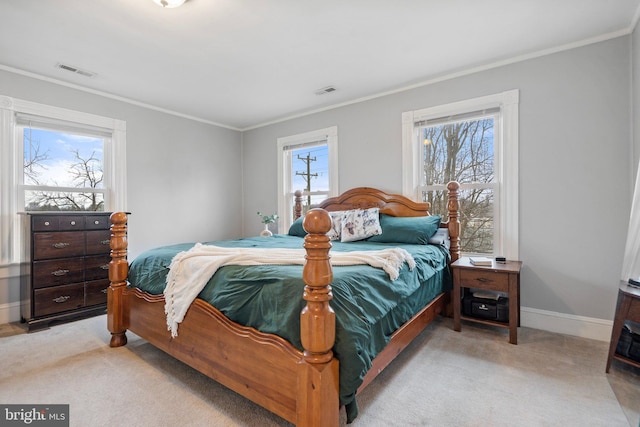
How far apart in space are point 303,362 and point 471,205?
262cm

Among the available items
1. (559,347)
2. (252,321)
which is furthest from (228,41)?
(559,347)

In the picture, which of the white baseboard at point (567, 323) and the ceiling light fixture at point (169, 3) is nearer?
the ceiling light fixture at point (169, 3)

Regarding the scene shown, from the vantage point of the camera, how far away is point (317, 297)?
1.21m

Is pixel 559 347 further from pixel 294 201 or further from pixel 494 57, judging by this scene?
pixel 294 201

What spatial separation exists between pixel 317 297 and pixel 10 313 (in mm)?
3536

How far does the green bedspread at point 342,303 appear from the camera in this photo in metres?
1.27

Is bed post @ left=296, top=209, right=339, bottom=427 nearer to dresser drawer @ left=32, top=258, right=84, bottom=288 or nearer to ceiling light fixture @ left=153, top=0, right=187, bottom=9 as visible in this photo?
ceiling light fixture @ left=153, top=0, right=187, bottom=9

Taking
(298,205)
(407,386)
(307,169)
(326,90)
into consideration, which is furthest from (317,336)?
(307,169)

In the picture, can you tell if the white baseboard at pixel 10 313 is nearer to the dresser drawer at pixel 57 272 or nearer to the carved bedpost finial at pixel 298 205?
the dresser drawer at pixel 57 272

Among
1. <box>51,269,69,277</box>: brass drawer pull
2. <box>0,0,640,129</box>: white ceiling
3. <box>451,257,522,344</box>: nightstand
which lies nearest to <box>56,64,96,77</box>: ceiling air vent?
<box>0,0,640,129</box>: white ceiling

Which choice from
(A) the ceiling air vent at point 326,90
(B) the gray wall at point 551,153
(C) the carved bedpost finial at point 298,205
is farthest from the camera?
(C) the carved bedpost finial at point 298,205

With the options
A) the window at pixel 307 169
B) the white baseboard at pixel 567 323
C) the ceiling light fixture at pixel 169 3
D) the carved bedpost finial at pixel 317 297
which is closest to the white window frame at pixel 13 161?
the ceiling light fixture at pixel 169 3

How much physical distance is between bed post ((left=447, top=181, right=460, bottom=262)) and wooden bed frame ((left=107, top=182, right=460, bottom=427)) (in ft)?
2.59

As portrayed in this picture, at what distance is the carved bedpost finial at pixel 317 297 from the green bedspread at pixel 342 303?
82mm
